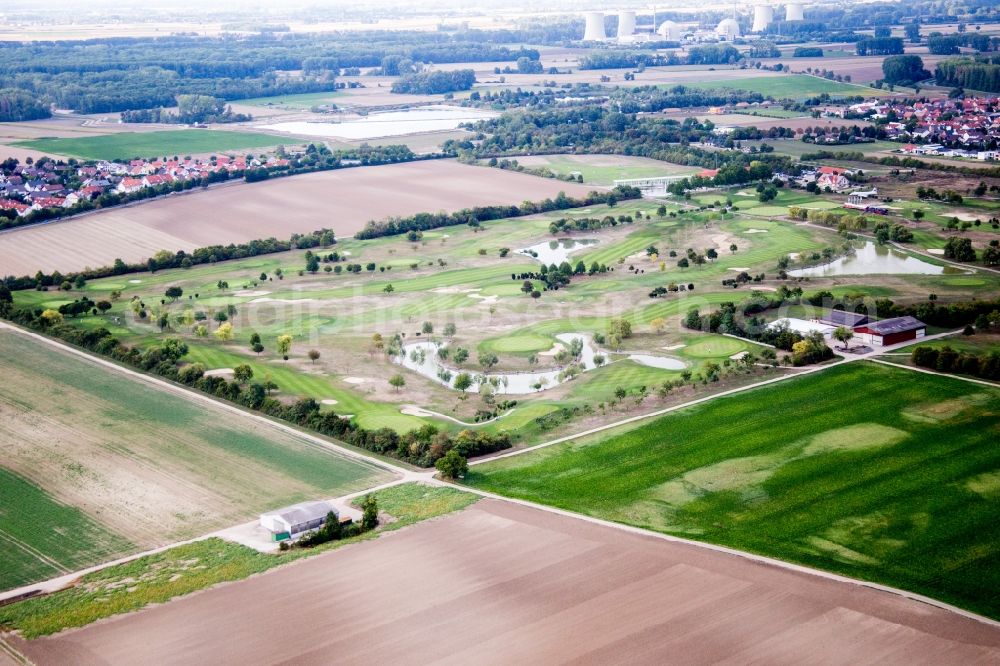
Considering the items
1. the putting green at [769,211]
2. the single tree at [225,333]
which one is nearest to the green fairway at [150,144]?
the putting green at [769,211]

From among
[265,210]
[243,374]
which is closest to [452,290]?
[243,374]

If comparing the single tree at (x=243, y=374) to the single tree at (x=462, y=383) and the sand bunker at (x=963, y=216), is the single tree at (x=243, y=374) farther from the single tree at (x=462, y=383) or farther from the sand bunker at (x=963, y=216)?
the sand bunker at (x=963, y=216)

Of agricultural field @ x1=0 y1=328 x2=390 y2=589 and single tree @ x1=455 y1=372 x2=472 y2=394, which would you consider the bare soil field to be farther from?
single tree @ x1=455 y1=372 x2=472 y2=394

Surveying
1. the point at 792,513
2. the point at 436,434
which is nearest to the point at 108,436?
the point at 436,434

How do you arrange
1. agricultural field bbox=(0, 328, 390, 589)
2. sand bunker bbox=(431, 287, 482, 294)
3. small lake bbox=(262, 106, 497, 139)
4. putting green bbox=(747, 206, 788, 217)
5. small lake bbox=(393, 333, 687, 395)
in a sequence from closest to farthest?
1. agricultural field bbox=(0, 328, 390, 589)
2. small lake bbox=(393, 333, 687, 395)
3. sand bunker bbox=(431, 287, 482, 294)
4. putting green bbox=(747, 206, 788, 217)
5. small lake bbox=(262, 106, 497, 139)

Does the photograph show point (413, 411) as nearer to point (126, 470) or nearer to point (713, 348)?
point (126, 470)

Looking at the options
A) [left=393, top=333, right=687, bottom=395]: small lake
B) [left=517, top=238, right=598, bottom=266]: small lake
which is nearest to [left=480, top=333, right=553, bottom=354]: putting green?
[left=393, top=333, right=687, bottom=395]: small lake

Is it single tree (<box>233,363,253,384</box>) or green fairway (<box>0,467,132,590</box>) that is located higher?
single tree (<box>233,363,253,384</box>)
